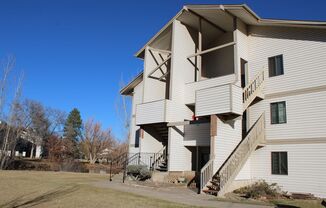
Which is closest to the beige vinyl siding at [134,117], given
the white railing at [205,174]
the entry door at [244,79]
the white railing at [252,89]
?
the entry door at [244,79]

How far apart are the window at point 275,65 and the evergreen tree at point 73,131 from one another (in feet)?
159

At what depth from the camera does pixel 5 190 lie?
15109 millimetres

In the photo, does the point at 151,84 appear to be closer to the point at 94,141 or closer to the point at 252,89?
→ the point at 252,89

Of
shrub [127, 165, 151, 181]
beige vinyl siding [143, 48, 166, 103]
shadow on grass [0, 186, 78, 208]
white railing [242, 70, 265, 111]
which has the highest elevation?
beige vinyl siding [143, 48, 166, 103]

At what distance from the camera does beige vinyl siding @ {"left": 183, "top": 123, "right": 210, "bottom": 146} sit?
766 inches

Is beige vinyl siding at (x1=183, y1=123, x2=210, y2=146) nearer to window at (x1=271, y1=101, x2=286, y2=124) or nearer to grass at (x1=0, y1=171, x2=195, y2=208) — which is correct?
window at (x1=271, y1=101, x2=286, y2=124)

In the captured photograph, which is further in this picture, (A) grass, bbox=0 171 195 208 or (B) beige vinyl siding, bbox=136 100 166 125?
(B) beige vinyl siding, bbox=136 100 166 125

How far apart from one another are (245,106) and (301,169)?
4.57 metres

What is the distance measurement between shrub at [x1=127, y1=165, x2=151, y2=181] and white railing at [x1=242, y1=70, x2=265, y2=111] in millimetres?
7390

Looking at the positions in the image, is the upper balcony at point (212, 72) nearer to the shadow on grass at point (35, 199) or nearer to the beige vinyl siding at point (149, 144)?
the beige vinyl siding at point (149, 144)

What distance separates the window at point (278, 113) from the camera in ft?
58.1

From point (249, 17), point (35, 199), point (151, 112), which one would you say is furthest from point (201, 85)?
point (35, 199)

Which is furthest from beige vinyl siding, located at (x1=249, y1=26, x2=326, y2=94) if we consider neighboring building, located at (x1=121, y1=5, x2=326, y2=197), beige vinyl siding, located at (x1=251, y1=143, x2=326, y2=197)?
beige vinyl siding, located at (x1=251, y1=143, x2=326, y2=197)

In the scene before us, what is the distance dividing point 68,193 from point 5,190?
363cm
